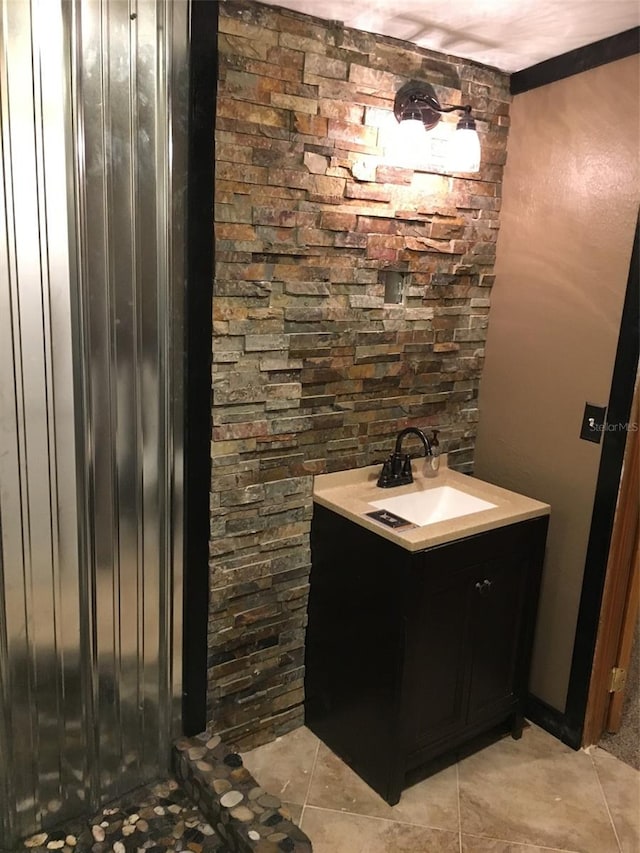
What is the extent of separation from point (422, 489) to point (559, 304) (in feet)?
2.61

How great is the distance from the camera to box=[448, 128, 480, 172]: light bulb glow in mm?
2139

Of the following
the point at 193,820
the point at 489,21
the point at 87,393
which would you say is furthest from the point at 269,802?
the point at 489,21

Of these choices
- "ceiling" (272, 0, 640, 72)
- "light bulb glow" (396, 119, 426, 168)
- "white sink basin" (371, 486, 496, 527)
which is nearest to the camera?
"ceiling" (272, 0, 640, 72)

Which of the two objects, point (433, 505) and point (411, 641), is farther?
point (433, 505)

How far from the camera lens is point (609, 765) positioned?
2.32m

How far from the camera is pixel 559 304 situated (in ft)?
7.61

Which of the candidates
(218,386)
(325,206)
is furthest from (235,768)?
(325,206)

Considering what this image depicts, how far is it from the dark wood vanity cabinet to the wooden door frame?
0.74ft

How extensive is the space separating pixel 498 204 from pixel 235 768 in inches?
82.2

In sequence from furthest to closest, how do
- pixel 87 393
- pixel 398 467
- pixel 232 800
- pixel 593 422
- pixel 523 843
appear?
pixel 398 467 → pixel 593 422 → pixel 523 843 → pixel 232 800 → pixel 87 393

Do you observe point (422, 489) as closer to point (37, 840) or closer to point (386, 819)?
point (386, 819)

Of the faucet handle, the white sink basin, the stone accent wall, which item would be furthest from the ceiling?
the white sink basin

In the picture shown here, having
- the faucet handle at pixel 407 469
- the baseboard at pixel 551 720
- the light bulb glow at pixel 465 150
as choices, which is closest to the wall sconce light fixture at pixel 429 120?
the light bulb glow at pixel 465 150

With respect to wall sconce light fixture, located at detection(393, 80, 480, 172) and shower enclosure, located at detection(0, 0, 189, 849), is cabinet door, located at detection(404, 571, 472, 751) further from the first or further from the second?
wall sconce light fixture, located at detection(393, 80, 480, 172)
